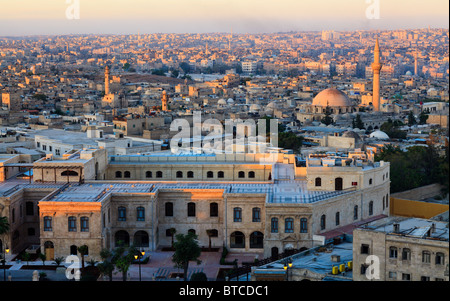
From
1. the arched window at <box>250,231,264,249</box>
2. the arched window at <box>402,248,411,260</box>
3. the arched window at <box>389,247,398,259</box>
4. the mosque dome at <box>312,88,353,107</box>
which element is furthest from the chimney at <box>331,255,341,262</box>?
the mosque dome at <box>312,88,353,107</box>

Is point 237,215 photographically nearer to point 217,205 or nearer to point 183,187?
point 217,205

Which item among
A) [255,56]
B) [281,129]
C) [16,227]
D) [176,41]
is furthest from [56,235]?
[176,41]

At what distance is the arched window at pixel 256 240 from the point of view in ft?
62.0

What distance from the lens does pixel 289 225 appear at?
710 inches

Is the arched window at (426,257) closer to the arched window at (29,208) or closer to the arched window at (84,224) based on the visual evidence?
the arched window at (84,224)

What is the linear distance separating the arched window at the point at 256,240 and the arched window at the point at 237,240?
23 cm

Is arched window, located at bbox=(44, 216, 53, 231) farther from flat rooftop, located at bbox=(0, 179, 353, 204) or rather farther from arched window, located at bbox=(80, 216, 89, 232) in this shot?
arched window, located at bbox=(80, 216, 89, 232)

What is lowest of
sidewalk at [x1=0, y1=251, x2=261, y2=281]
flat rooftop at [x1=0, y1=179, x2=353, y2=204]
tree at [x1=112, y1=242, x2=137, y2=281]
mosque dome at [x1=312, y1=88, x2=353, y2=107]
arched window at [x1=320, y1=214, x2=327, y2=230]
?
sidewalk at [x1=0, y1=251, x2=261, y2=281]

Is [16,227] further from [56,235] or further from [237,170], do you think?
[237,170]

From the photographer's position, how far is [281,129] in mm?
41125

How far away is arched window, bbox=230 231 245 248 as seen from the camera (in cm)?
1902

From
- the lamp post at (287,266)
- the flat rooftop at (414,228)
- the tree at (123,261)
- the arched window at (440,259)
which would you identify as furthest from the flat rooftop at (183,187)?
the arched window at (440,259)

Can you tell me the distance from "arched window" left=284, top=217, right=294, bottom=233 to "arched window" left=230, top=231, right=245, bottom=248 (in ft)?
4.60
